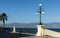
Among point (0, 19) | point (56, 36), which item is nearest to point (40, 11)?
point (56, 36)

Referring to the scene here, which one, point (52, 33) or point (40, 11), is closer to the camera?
point (52, 33)

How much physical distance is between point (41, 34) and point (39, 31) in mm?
466

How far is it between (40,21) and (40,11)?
4.80 feet

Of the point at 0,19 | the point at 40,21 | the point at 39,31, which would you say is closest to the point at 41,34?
the point at 39,31

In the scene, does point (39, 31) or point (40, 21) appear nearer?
point (39, 31)

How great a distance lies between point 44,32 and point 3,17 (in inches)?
2141

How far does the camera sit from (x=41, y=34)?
3100cm

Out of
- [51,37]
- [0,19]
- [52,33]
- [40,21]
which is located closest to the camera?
[51,37]

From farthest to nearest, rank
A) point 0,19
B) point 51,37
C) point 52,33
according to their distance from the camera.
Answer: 1. point 0,19
2. point 52,33
3. point 51,37

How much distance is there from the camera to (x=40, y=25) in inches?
1222

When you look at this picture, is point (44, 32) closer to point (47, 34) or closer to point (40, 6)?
point (47, 34)

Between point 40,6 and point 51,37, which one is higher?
point 40,6

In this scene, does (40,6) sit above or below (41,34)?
above

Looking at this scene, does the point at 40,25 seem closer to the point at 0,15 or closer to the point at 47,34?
the point at 47,34
